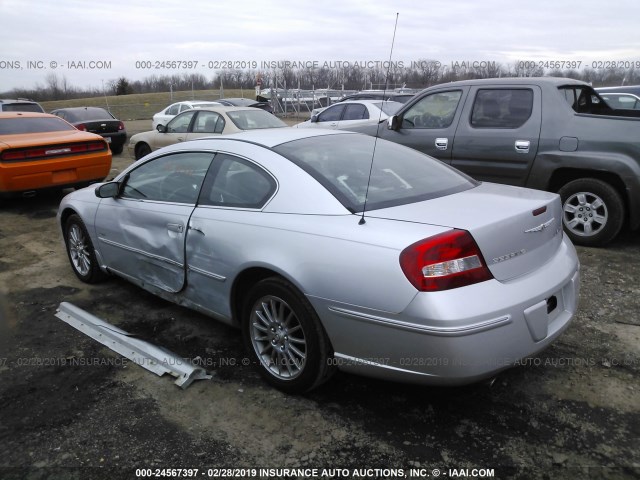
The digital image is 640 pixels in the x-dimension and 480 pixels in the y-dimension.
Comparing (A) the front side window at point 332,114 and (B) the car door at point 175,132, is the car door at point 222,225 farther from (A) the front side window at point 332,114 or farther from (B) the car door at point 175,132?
(A) the front side window at point 332,114

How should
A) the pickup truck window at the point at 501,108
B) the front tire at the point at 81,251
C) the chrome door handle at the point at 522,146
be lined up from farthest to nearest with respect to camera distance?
the pickup truck window at the point at 501,108
the chrome door handle at the point at 522,146
the front tire at the point at 81,251

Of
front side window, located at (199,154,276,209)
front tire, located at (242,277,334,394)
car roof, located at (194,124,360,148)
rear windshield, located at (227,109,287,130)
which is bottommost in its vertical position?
front tire, located at (242,277,334,394)

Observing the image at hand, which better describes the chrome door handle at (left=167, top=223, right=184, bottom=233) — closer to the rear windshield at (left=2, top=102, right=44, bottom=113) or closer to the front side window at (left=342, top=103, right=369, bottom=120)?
the front side window at (left=342, top=103, right=369, bottom=120)

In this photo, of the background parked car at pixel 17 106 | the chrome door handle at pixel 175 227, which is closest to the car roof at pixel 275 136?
the chrome door handle at pixel 175 227

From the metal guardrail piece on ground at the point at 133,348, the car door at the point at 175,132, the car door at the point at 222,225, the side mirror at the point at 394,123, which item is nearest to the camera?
the car door at the point at 222,225

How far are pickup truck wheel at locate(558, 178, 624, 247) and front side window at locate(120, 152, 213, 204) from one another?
147 inches

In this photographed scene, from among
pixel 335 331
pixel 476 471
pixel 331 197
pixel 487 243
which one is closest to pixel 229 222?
pixel 331 197

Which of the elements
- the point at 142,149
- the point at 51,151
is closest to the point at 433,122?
the point at 51,151

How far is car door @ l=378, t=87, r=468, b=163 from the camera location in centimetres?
625

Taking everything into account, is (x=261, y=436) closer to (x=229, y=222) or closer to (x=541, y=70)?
(x=229, y=222)

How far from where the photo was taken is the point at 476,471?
7.63 ft

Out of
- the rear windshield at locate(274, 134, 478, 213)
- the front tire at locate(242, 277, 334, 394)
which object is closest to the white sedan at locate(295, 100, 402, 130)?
the rear windshield at locate(274, 134, 478, 213)

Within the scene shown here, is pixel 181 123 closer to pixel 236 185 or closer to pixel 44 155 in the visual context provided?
pixel 44 155

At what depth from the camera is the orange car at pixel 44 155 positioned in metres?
7.30
